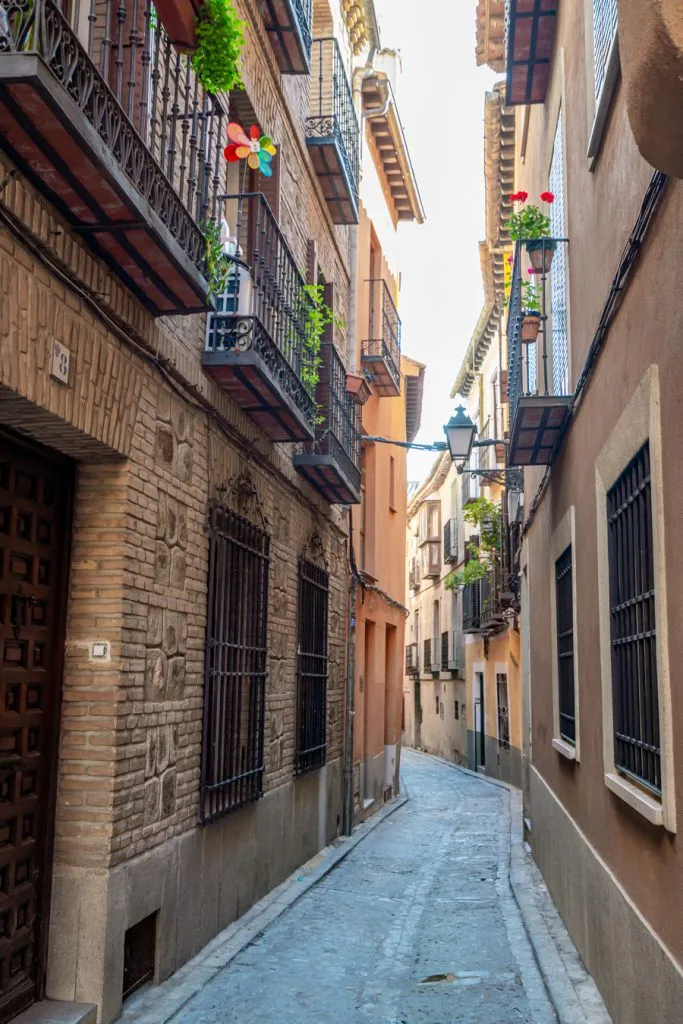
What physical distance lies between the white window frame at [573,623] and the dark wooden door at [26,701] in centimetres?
366

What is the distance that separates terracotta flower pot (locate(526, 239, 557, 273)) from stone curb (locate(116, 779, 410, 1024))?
17.5 ft

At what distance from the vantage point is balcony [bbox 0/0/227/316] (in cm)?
365

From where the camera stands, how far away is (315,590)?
11.0 meters

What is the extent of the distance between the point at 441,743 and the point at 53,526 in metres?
28.5

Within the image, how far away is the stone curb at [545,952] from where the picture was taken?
18.3 feet

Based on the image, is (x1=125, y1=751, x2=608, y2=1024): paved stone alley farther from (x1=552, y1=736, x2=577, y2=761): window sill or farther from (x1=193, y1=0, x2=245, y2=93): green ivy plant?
(x1=193, y1=0, x2=245, y2=93): green ivy plant

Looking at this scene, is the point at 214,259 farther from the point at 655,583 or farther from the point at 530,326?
the point at 655,583

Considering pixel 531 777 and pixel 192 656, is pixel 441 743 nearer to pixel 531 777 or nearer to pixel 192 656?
pixel 531 777

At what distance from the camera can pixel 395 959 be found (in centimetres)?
694

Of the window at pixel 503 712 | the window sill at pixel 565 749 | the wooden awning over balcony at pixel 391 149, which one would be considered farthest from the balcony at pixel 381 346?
the window at pixel 503 712

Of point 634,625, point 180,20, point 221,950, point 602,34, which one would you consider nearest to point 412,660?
point 221,950

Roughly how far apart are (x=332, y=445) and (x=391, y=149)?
841 cm

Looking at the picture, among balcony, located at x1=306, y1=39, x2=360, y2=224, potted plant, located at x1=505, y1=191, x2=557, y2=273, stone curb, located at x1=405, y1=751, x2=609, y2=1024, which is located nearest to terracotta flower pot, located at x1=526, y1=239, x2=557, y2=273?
potted plant, located at x1=505, y1=191, x2=557, y2=273

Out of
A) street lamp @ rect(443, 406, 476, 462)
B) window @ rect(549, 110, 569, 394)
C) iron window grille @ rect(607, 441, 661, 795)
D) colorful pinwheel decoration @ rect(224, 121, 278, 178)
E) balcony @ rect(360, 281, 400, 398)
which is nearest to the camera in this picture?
iron window grille @ rect(607, 441, 661, 795)
